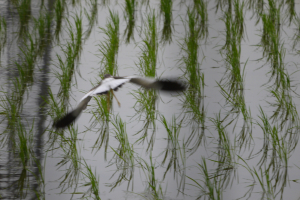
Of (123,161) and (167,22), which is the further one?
(167,22)

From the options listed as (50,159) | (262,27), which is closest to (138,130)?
(50,159)

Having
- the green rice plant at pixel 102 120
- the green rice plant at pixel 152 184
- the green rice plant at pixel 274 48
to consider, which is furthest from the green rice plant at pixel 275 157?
the green rice plant at pixel 102 120

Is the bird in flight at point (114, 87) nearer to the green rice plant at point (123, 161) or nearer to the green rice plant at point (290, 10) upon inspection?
the green rice plant at point (123, 161)

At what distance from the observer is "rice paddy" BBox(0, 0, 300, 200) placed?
2.85m

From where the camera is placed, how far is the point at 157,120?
3.76 metres

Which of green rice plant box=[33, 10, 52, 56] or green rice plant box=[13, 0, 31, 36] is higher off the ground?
green rice plant box=[13, 0, 31, 36]

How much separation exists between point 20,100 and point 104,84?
4.68 feet

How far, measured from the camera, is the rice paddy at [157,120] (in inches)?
112

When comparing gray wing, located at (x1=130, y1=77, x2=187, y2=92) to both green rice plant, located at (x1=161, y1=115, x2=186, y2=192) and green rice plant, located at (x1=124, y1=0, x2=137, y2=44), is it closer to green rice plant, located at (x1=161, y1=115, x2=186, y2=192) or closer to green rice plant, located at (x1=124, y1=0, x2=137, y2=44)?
green rice plant, located at (x1=161, y1=115, x2=186, y2=192)

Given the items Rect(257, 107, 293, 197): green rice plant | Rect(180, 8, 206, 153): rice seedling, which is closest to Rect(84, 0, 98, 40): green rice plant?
Rect(180, 8, 206, 153): rice seedling

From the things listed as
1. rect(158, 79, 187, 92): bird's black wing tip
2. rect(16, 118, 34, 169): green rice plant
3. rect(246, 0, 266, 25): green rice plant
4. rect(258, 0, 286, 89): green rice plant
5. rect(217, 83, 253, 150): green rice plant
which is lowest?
rect(16, 118, 34, 169): green rice plant

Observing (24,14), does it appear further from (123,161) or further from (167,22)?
(123,161)

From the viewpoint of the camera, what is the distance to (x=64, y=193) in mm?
2754

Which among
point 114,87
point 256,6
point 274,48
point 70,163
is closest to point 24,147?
point 70,163
